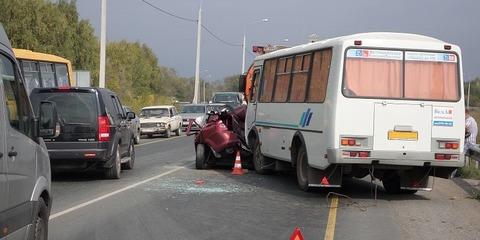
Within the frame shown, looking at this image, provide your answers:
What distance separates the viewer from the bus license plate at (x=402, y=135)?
36.7ft

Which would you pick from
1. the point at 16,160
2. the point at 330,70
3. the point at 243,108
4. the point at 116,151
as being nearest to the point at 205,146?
the point at 243,108

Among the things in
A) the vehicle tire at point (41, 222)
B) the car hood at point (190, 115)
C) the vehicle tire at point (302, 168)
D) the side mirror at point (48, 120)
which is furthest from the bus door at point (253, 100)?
the car hood at point (190, 115)

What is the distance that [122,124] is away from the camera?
15.2 metres

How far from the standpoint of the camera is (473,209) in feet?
35.8

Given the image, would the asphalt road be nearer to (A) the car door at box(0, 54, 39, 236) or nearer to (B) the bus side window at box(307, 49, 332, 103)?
(B) the bus side window at box(307, 49, 332, 103)

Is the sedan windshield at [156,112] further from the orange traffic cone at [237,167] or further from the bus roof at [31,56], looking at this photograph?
the orange traffic cone at [237,167]

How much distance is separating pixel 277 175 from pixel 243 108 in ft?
9.35

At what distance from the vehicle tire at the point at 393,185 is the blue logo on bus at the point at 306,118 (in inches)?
78.4

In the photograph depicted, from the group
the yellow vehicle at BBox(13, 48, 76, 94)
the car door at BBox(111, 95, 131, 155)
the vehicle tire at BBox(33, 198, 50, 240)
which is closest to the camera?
the vehicle tire at BBox(33, 198, 50, 240)

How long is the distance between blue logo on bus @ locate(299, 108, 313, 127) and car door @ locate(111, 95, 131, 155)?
4.36 meters

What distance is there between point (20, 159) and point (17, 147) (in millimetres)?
115

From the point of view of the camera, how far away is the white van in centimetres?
528

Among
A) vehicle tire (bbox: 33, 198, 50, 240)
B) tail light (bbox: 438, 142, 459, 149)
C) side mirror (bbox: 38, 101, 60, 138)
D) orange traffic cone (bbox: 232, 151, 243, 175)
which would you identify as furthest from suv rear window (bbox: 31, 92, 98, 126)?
vehicle tire (bbox: 33, 198, 50, 240)

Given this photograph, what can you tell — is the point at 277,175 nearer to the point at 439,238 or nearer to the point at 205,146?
the point at 205,146
